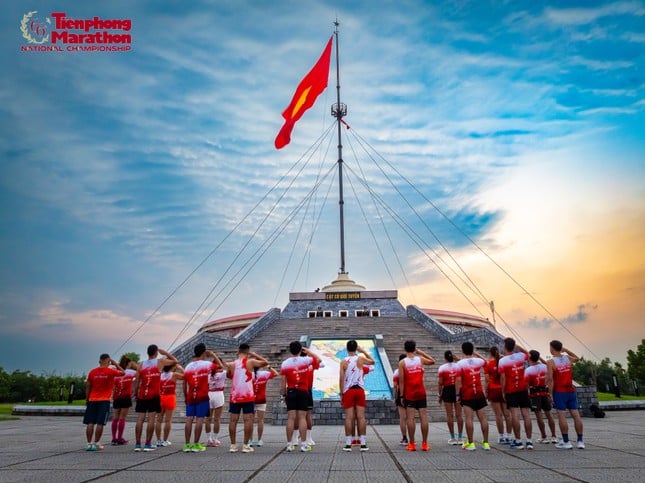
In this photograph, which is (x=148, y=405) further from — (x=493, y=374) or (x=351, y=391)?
(x=493, y=374)

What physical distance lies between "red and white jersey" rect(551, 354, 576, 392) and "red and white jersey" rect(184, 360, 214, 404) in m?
6.80

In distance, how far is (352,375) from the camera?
8.72 m

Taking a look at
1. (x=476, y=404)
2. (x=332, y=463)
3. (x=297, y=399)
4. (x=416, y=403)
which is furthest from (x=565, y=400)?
(x=297, y=399)

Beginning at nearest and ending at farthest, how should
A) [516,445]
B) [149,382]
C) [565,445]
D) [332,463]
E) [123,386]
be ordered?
[332,463]
[565,445]
[516,445]
[149,382]
[123,386]

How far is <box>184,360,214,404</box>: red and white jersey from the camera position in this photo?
28.6 feet

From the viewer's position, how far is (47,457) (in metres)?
7.86

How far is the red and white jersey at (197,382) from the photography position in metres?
8.72

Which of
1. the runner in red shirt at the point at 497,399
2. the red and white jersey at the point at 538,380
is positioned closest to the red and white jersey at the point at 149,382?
the runner in red shirt at the point at 497,399

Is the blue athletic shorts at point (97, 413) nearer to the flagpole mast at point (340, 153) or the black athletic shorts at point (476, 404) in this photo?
the black athletic shorts at point (476, 404)

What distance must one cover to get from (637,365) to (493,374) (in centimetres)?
4175

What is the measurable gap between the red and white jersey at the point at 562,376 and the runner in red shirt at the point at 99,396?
349 inches

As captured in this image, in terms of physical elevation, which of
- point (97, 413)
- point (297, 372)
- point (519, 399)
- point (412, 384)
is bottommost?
point (97, 413)

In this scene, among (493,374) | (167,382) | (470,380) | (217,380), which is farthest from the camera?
(217,380)

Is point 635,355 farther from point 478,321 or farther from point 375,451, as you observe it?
point 375,451
